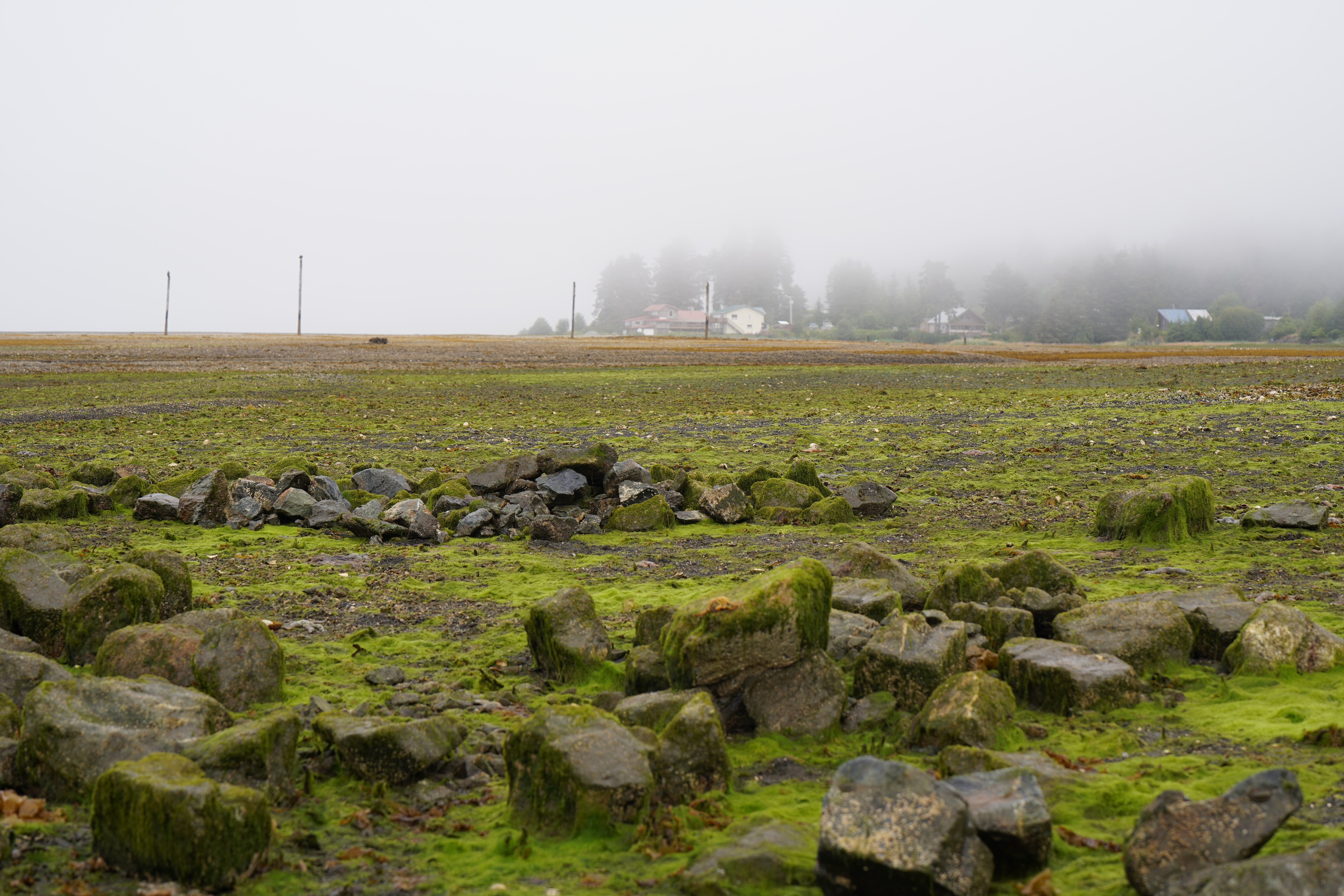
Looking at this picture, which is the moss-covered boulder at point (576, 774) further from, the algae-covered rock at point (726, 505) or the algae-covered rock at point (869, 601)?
the algae-covered rock at point (726, 505)

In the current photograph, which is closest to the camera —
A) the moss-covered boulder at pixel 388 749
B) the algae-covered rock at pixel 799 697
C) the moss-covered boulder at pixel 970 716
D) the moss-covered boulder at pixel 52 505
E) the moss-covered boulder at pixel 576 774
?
the moss-covered boulder at pixel 576 774

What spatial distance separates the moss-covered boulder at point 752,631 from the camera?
5543mm

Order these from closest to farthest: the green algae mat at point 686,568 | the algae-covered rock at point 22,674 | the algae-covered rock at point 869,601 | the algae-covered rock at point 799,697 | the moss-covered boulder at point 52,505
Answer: the green algae mat at point 686,568 < the algae-covered rock at point 799,697 < the algae-covered rock at point 22,674 < the algae-covered rock at point 869,601 < the moss-covered boulder at point 52,505

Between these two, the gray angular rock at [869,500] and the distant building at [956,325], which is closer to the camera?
the gray angular rock at [869,500]

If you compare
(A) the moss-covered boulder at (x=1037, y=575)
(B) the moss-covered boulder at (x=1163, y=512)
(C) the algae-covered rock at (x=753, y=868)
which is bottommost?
(C) the algae-covered rock at (x=753, y=868)

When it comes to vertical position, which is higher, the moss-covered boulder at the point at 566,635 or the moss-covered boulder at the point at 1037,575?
the moss-covered boulder at the point at 1037,575

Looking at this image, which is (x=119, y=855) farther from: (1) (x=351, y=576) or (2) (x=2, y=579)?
(1) (x=351, y=576)

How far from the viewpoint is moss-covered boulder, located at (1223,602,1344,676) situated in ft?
19.7

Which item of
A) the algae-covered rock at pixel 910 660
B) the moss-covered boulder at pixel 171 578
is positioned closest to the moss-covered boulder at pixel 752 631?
the algae-covered rock at pixel 910 660

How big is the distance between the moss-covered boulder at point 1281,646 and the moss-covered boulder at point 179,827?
18.0 feet

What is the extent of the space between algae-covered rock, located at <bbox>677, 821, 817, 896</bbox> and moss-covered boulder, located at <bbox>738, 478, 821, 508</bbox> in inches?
296

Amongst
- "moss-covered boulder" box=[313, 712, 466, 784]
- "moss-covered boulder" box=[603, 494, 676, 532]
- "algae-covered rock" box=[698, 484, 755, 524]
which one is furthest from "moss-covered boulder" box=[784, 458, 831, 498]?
"moss-covered boulder" box=[313, 712, 466, 784]

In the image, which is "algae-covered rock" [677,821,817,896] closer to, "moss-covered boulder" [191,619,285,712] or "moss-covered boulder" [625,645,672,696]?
"moss-covered boulder" [625,645,672,696]

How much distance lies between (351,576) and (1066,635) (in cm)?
601
